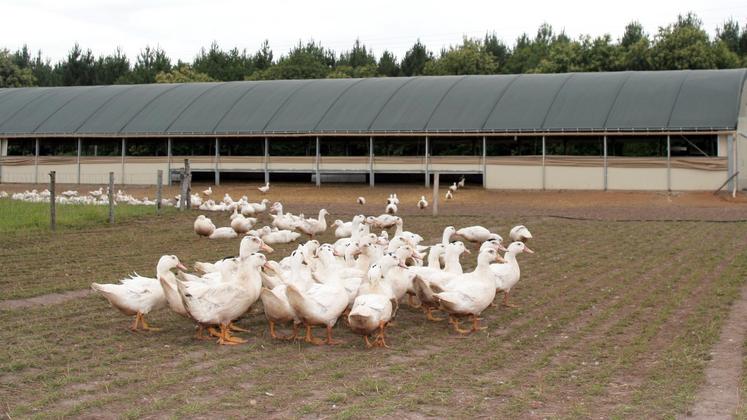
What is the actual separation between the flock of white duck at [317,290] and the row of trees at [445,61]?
57863 mm

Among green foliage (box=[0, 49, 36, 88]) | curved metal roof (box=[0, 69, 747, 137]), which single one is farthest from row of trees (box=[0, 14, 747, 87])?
curved metal roof (box=[0, 69, 747, 137])

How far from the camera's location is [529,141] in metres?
42.2

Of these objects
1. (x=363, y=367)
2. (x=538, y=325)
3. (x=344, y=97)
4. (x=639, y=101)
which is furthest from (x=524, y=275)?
(x=344, y=97)

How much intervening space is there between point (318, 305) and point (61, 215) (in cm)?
1636

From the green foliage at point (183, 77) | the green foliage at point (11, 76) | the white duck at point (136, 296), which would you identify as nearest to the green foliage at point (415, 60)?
the green foliage at point (183, 77)

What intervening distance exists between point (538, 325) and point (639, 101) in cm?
3110

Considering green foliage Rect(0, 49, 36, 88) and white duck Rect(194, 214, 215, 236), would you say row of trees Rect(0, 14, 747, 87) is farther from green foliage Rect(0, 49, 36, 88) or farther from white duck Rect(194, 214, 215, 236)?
white duck Rect(194, 214, 215, 236)

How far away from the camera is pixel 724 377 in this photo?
344 inches

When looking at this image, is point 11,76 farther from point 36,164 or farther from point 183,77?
point 36,164

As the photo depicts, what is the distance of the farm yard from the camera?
780cm

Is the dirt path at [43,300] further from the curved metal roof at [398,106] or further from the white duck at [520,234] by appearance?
the curved metal roof at [398,106]

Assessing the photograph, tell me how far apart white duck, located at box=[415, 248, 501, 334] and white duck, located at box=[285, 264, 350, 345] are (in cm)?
140

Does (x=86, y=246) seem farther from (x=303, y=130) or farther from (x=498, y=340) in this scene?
(x=303, y=130)

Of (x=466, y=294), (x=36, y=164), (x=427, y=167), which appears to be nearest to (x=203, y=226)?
(x=466, y=294)
